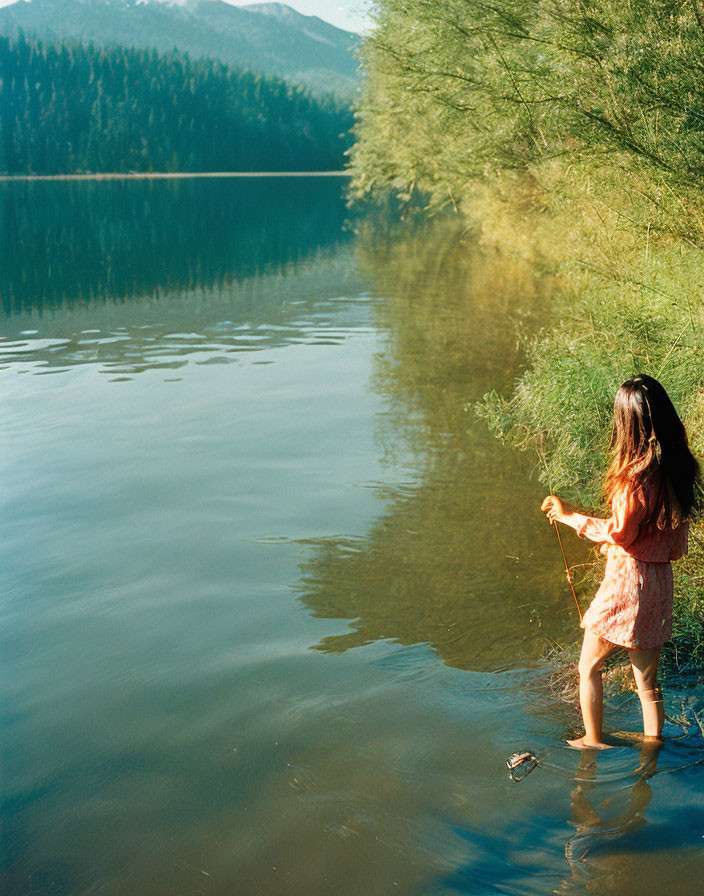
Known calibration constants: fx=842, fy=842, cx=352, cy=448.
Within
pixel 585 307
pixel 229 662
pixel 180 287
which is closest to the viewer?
pixel 229 662

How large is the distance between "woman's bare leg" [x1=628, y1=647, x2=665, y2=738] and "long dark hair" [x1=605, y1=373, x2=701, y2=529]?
2.22 ft

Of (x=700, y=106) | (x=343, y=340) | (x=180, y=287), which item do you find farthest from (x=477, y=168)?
(x=180, y=287)

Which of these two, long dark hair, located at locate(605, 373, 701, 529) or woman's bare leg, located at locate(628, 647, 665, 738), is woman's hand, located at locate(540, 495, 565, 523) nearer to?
long dark hair, located at locate(605, 373, 701, 529)

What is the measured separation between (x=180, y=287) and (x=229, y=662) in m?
18.7

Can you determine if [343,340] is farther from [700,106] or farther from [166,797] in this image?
[166,797]

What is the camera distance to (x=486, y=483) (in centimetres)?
876

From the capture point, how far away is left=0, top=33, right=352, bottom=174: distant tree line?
11562cm

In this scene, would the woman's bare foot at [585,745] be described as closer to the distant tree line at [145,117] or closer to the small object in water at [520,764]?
the small object in water at [520,764]

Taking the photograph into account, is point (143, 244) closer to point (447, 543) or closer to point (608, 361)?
point (608, 361)

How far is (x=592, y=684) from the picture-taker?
4145mm

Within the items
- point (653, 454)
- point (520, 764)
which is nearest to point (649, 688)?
point (520, 764)

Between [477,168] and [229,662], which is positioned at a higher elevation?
[477,168]

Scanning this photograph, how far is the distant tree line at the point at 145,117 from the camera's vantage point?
115625 millimetres

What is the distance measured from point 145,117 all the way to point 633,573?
132m
